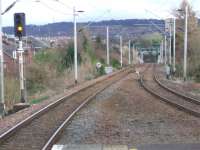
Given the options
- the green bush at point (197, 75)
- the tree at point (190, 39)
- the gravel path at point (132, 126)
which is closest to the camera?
the gravel path at point (132, 126)

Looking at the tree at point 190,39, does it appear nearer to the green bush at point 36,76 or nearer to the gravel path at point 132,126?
the green bush at point 36,76

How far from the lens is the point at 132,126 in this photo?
15.5 m

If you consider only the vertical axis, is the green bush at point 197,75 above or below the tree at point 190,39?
below

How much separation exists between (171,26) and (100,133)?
57660 millimetres

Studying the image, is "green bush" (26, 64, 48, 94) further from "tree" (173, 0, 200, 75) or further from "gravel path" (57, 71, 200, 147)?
"gravel path" (57, 71, 200, 147)

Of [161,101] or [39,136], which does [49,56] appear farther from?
[39,136]

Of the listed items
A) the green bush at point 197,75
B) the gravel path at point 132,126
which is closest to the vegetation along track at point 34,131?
the gravel path at point 132,126

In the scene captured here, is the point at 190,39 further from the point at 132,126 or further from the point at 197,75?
the point at 132,126

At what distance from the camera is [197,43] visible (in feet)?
220

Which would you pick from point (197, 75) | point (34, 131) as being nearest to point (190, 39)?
point (197, 75)

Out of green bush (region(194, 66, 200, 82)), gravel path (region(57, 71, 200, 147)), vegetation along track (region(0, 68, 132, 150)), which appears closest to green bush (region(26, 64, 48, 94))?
green bush (region(194, 66, 200, 82))

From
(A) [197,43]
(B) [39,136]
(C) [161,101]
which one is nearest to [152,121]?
(B) [39,136]

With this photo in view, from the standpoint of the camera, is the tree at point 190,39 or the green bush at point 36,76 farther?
the tree at point 190,39

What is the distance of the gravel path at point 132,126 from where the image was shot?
12.9m
